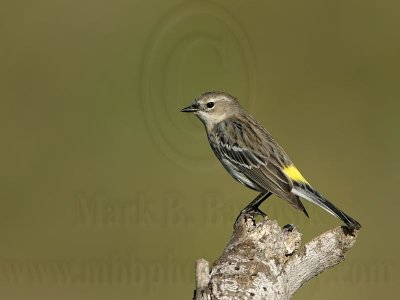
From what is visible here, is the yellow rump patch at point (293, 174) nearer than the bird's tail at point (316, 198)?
No

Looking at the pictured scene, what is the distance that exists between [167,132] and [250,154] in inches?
199

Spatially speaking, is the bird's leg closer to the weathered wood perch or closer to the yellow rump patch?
the yellow rump patch

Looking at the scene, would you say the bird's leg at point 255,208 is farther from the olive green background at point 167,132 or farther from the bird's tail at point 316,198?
the olive green background at point 167,132

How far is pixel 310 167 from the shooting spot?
562 inches

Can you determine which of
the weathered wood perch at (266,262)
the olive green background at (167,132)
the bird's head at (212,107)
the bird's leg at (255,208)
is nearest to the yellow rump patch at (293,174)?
the bird's leg at (255,208)

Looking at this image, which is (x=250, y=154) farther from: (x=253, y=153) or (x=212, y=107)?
(x=212, y=107)

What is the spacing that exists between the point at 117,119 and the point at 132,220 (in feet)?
8.82

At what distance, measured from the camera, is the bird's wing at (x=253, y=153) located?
867 cm

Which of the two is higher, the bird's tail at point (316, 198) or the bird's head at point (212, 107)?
the bird's head at point (212, 107)

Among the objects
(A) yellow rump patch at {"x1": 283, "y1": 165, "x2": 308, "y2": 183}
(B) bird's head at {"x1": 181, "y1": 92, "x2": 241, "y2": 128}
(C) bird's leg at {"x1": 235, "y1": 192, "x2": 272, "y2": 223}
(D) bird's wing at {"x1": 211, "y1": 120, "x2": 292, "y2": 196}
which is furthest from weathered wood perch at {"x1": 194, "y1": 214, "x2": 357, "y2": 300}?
(B) bird's head at {"x1": 181, "y1": 92, "x2": 241, "y2": 128}

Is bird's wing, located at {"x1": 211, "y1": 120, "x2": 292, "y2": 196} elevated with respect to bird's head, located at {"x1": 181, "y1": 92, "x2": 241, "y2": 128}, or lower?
lower

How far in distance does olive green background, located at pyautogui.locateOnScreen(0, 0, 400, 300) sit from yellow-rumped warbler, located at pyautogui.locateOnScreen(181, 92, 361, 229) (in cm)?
297

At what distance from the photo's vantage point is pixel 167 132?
13992 millimetres

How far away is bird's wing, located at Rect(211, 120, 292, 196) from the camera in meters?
8.67
